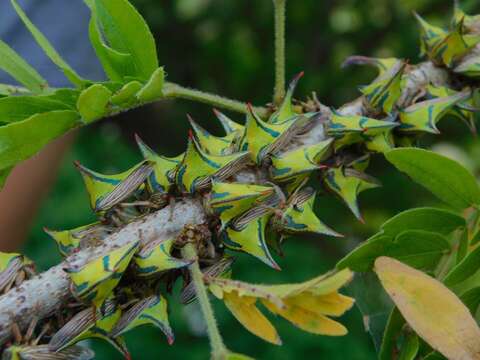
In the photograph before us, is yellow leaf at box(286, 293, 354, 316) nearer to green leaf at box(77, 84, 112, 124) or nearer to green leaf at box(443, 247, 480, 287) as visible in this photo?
green leaf at box(443, 247, 480, 287)

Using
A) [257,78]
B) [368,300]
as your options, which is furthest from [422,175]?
[257,78]

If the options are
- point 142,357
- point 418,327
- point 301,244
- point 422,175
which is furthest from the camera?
point 301,244

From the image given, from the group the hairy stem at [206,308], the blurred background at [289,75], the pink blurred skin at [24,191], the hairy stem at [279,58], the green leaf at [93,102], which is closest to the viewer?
the hairy stem at [206,308]

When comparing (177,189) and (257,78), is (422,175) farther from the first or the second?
(257,78)

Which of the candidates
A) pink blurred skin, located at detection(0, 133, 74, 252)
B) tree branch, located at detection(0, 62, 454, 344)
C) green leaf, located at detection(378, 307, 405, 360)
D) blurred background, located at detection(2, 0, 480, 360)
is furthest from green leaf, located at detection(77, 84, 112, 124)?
blurred background, located at detection(2, 0, 480, 360)

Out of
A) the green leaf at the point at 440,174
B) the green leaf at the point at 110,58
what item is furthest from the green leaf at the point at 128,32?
the green leaf at the point at 440,174

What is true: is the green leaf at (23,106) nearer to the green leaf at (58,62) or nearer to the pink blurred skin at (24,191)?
the green leaf at (58,62)
